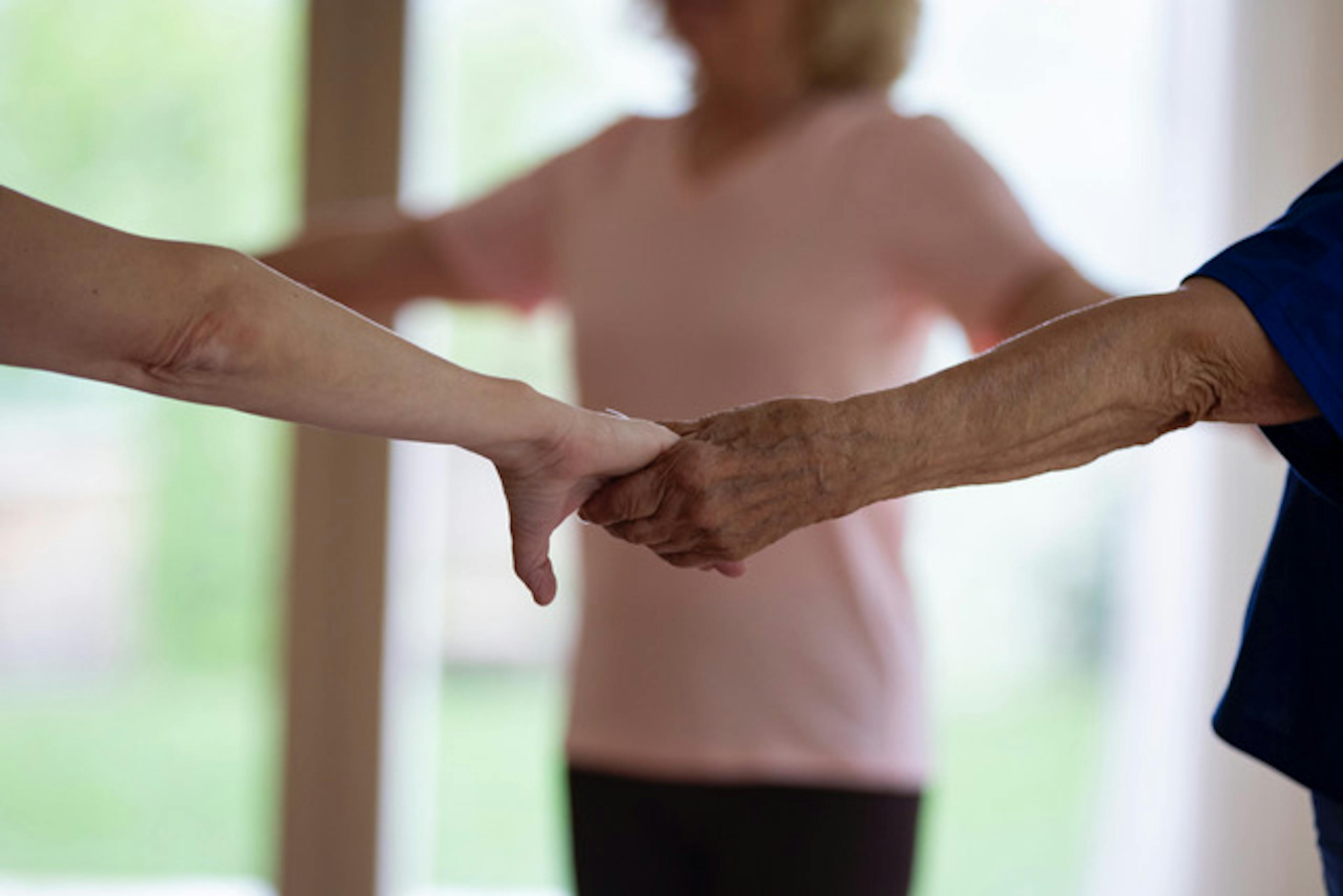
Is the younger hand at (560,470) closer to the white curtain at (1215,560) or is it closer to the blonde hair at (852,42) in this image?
the blonde hair at (852,42)

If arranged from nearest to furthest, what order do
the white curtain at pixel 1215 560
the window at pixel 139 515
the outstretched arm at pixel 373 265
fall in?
1. the outstretched arm at pixel 373 265
2. the white curtain at pixel 1215 560
3. the window at pixel 139 515

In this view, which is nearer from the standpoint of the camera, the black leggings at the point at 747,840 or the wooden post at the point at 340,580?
the black leggings at the point at 747,840

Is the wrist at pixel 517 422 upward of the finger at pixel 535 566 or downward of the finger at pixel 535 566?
upward

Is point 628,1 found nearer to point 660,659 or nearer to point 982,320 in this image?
point 982,320

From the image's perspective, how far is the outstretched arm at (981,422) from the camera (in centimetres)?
92

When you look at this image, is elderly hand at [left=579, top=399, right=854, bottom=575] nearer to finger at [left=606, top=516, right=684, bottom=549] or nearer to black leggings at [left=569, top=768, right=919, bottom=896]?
finger at [left=606, top=516, right=684, bottom=549]

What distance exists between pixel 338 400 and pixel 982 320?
695mm

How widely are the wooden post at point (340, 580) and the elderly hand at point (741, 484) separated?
1465 millimetres

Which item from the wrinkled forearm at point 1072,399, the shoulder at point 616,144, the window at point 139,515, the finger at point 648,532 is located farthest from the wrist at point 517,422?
the window at point 139,515

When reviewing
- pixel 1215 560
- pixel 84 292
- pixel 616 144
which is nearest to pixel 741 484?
pixel 84 292

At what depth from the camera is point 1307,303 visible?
2.91 ft

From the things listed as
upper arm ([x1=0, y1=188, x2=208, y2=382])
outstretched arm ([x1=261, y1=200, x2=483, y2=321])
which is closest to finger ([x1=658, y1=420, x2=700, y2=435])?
upper arm ([x1=0, y1=188, x2=208, y2=382])

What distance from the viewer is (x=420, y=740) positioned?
2.49 m

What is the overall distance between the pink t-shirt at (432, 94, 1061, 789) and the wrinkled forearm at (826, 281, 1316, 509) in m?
0.35
